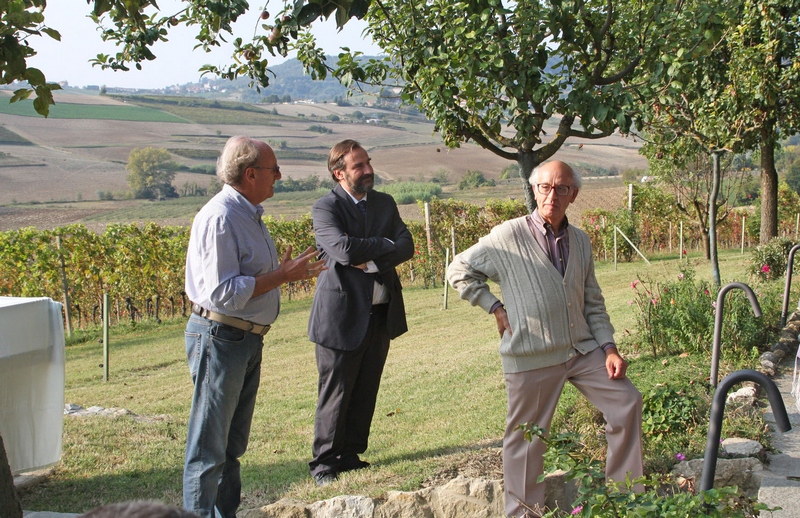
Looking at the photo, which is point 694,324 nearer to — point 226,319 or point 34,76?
point 226,319

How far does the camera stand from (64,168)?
59.5m

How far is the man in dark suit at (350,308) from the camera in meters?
4.39

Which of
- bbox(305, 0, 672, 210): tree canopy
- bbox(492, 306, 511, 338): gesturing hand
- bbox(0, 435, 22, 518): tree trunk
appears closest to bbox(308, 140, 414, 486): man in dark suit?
bbox(305, 0, 672, 210): tree canopy

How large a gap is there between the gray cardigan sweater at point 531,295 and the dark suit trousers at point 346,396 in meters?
1.03

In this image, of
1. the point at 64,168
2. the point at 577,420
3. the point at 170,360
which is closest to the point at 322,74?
the point at 577,420

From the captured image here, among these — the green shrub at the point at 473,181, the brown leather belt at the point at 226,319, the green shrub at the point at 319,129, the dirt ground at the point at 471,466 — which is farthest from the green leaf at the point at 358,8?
the green shrub at the point at 319,129

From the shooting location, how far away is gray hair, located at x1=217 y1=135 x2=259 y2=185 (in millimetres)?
3566

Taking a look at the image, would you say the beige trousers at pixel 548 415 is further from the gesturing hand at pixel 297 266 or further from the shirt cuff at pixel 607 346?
the gesturing hand at pixel 297 266

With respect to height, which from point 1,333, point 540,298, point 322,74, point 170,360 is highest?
point 322,74

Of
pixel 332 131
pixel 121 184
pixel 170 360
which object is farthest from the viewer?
pixel 332 131

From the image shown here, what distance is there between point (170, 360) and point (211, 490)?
25.1 ft

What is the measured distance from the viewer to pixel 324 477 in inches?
173

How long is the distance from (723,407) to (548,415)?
1.03 meters

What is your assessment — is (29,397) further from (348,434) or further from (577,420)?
(577,420)
